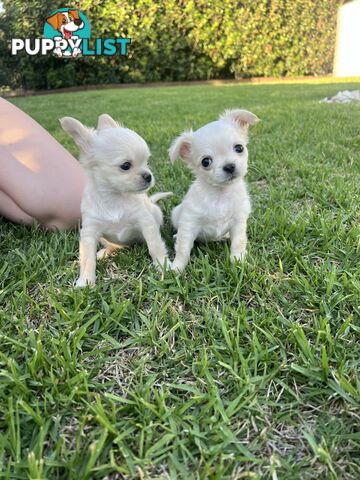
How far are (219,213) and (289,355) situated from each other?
92cm

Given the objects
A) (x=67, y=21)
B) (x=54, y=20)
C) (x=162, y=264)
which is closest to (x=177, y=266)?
(x=162, y=264)

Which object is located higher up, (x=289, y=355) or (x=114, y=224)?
(x=114, y=224)

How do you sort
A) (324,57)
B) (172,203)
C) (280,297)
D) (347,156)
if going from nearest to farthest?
(280,297) < (172,203) < (347,156) < (324,57)

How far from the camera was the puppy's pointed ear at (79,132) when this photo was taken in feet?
7.28

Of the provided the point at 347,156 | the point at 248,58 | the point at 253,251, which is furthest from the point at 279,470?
the point at 248,58

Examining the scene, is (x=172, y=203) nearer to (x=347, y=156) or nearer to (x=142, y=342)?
(x=142, y=342)

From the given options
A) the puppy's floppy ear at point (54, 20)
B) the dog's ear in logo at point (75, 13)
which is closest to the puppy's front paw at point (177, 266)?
the puppy's floppy ear at point (54, 20)

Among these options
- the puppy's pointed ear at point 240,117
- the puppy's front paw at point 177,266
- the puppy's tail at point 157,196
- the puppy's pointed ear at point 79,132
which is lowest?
the puppy's front paw at point 177,266

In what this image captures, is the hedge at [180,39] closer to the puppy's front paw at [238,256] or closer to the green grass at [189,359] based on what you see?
the green grass at [189,359]

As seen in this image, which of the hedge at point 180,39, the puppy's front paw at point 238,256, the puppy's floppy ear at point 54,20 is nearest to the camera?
the puppy's front paw at point 238,256

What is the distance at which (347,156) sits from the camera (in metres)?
4.23

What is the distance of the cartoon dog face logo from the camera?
12969mm

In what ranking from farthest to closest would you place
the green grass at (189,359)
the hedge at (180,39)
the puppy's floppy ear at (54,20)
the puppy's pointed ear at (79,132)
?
the hedge at (180,39) < the puppy's floppy ear at (54,20) < the puppy's pointed ear at (79,132) < the green grass at (189,359)

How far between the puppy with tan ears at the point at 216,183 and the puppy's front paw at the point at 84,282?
1.37 ft
